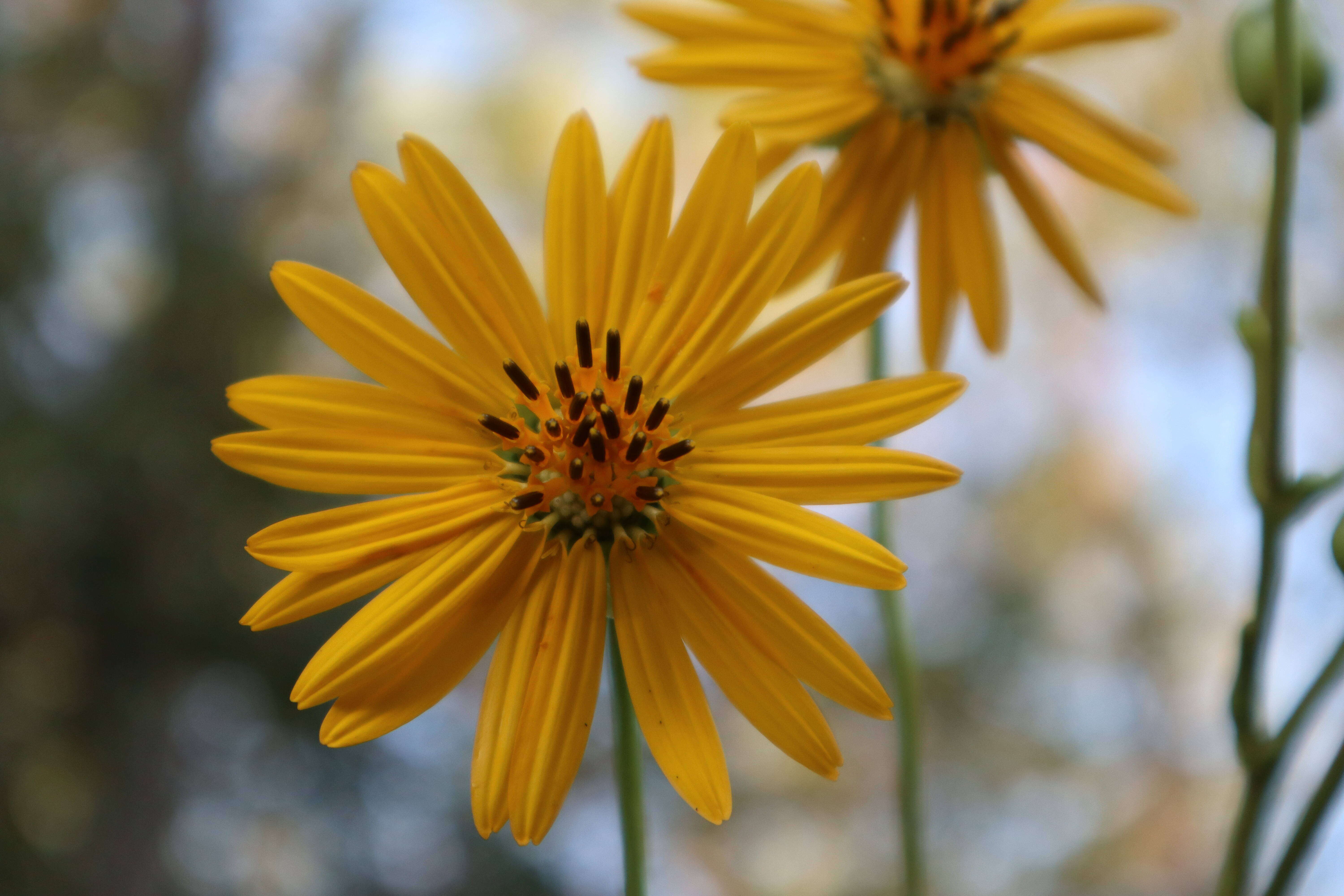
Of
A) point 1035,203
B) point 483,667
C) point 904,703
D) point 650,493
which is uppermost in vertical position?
point 1035,203

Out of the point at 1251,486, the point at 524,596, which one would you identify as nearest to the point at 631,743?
the point at 524,596

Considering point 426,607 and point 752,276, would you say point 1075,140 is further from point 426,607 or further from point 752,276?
point 426,607

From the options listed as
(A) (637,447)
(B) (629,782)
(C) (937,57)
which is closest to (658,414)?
(A) (637,447)

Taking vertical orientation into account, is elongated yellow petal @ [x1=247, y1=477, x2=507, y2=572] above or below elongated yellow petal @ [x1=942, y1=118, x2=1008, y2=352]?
below

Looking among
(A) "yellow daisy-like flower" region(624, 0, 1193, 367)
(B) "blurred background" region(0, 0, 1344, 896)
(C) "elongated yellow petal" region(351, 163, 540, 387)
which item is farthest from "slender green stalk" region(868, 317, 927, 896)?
(B) "blurred background" region(0, 0, 1344, 896)

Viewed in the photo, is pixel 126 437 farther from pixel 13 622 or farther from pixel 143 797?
pixel 143 797

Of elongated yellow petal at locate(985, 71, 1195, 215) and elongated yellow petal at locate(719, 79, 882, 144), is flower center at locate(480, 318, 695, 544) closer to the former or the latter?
elongated yellow petal at locate(719, 79, 882, 144)
